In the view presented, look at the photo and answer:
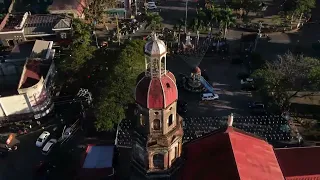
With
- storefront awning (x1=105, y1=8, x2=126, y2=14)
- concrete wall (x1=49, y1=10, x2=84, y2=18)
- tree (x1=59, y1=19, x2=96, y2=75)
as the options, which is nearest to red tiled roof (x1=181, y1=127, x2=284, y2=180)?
tree (x1=59, y1=19, x2=96, y2=75)

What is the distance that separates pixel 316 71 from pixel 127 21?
4999 centimetres

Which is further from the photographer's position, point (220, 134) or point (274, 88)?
point (274, 88)

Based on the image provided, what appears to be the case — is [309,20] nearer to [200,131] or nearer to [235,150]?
[200,131]

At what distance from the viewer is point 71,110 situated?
67.7 meters

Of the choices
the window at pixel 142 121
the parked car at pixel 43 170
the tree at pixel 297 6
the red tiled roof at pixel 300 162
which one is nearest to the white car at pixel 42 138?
the parked car at pixel 43 170

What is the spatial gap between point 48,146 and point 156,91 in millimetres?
31725

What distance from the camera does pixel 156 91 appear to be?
35.1m

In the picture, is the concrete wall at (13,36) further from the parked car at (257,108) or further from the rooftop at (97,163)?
the parked car at (257,108)

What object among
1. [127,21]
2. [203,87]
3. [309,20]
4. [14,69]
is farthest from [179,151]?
[309,20]

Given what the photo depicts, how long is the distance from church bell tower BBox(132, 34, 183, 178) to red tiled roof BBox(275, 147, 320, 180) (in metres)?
15.3

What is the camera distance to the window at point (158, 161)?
128ft

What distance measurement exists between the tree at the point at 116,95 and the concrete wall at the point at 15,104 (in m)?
15.1

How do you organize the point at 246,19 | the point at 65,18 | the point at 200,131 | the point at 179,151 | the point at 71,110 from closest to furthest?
the point at 179,151
the point at 200,131
the point at 71,110
the point at 65,18
the point at 246,19

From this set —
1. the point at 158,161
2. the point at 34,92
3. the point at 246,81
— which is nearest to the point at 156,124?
the point at 158,161
